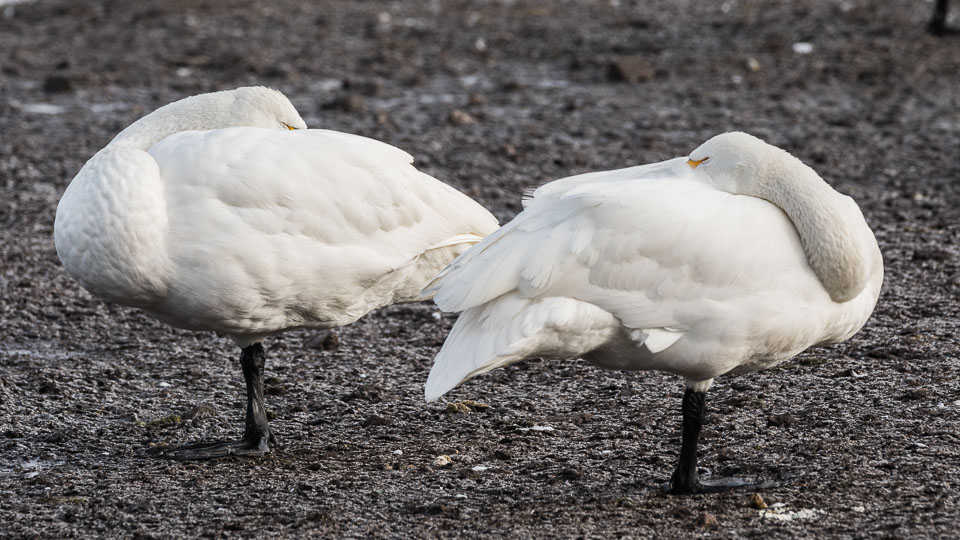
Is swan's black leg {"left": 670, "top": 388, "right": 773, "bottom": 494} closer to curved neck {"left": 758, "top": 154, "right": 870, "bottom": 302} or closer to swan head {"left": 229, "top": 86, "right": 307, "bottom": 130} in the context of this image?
curved neck {"left": 758, "top": 154, "right": 870, "bottom": 302}

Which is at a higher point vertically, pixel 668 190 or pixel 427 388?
pixel 668 190

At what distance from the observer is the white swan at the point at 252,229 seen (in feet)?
15.9

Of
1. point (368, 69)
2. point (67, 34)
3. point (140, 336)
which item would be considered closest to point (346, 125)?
point (368, 69)

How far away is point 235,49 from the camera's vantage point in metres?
13.3

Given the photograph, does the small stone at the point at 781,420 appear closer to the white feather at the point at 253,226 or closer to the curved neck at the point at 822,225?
the curved neck at the point at 822,225

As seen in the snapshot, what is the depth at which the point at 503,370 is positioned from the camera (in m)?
6.28

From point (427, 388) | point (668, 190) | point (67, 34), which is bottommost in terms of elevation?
point (67, 34)

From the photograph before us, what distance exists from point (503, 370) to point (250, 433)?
143 cm

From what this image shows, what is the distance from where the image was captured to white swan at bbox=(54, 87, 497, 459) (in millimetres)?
4840

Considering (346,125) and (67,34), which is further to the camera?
(67,34)

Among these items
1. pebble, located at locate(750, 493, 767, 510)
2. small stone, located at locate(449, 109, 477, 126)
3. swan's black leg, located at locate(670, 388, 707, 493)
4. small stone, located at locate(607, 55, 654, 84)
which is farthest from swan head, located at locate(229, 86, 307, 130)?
small stone, located at locate(607, 55, 654, 84)

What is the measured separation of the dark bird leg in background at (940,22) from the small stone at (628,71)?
119 inches

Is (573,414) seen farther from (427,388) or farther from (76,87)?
(76,87)

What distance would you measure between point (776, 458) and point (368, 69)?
824cm
